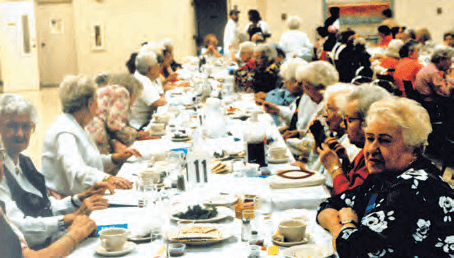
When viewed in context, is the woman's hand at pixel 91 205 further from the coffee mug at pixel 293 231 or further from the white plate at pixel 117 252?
the coffee mug at pixel 293 231

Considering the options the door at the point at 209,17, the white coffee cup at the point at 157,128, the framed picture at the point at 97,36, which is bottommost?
the white coffee cup at the point at 157,128

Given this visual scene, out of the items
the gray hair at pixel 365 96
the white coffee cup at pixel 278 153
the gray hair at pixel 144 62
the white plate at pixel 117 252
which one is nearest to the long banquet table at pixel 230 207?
the white plate at pixel 117 252

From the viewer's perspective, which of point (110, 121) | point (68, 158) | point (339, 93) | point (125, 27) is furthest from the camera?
point (125, 27)

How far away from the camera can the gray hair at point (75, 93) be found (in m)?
3.61

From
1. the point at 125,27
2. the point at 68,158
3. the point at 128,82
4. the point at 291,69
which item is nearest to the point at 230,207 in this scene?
the point at 68,158

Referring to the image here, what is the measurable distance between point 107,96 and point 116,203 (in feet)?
6.31

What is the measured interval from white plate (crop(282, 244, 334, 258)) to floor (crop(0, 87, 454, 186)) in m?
3.99

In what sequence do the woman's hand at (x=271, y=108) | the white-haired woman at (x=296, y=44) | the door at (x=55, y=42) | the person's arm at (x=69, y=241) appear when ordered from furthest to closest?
the door at (x=55, y=42)
the white-haired woman at (x=296, y=44)
the woman's hand at (x=271, y=108)
the person's arm at (x=69, y=241)

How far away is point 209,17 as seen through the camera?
59.8 feet

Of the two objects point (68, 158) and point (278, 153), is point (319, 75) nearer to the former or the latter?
point (278, 153)

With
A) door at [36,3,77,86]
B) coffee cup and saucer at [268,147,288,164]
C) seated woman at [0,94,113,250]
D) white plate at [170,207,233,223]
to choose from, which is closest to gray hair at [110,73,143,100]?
coffee cup and saucer at [268,147,288,164]

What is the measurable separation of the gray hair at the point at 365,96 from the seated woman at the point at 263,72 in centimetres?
426

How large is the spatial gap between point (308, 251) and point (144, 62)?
15.3ft

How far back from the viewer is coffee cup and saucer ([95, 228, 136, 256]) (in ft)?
7.20
